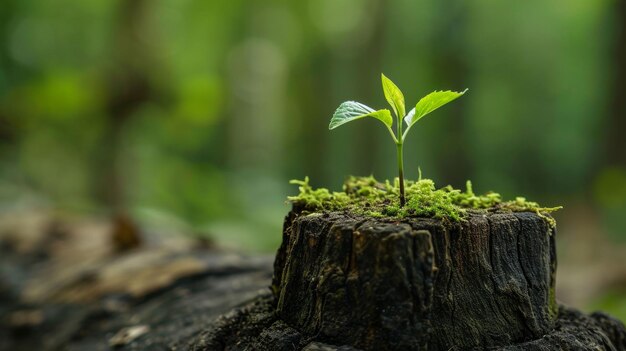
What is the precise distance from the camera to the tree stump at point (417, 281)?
1275mm

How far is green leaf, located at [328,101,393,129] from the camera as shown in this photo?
4.59 ft

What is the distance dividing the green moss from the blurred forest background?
186 cm

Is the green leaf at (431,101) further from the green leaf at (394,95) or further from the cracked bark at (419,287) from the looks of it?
the cracked bark at (419,287)

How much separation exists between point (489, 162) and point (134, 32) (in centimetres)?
2326

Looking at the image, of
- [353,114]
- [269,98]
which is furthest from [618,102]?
[269,98]

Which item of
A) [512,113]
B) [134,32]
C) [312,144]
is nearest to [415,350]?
[134,32]

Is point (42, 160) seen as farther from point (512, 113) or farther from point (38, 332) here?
point (512, 113)

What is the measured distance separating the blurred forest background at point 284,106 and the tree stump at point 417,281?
2105 millimetres

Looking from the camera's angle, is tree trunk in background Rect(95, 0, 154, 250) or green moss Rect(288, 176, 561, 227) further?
tree trunk in background Rect(95, 0, 154, 250)

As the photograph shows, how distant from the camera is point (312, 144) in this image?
57.4ft

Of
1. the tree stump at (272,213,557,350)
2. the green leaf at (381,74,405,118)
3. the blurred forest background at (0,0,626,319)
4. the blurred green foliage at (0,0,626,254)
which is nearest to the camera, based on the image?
the tree stump at (272,213,557,350)

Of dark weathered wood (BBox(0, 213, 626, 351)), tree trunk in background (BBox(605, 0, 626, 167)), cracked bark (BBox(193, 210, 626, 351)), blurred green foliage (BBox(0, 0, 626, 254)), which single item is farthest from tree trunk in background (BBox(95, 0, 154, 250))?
tree trunk in background (BBox(605, 0, 626, 167))

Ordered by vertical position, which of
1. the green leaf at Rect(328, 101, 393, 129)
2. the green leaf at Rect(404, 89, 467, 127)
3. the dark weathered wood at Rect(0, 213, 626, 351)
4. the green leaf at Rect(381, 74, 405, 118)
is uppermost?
the green leaf at Rect(381, 74, 405, 118)

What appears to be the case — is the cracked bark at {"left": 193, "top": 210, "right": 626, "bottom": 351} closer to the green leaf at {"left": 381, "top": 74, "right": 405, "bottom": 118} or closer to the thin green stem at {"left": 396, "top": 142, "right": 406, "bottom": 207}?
the thin green stem at {"left": 396, "top": 142, "right": 406, "bottom": 207}
